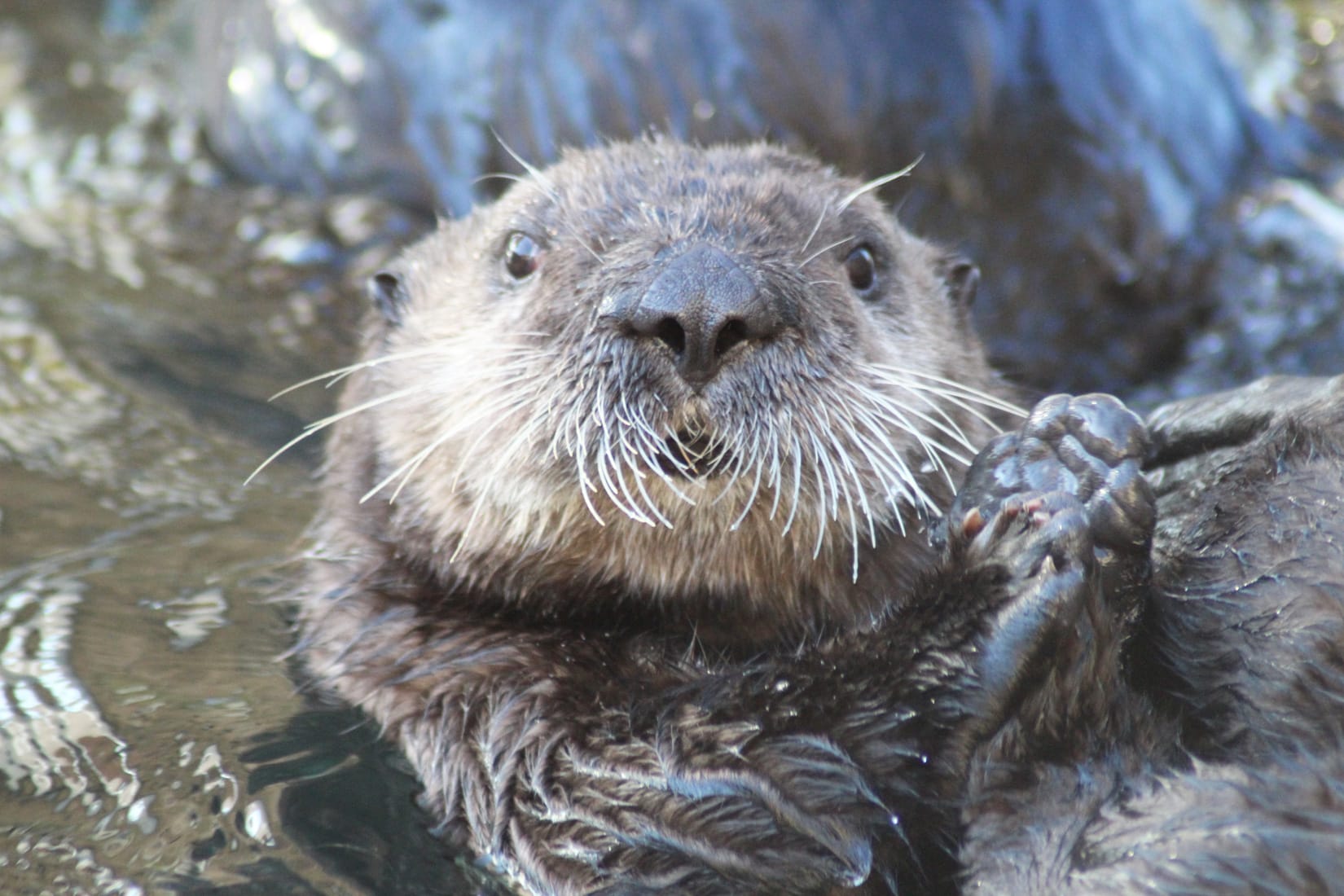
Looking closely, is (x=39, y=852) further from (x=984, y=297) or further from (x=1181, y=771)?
(x=984, y=297)

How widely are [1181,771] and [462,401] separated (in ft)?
5.39

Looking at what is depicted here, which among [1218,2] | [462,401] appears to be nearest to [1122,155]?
[1218,2]

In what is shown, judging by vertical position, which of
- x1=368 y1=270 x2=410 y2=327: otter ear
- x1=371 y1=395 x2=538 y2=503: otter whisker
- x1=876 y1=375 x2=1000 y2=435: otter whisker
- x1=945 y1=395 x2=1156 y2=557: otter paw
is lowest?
x1=945 y1=395 x2=1156 y2=557: otter paw

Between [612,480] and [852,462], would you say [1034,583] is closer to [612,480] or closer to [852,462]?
[852,462]

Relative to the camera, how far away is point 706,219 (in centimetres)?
307

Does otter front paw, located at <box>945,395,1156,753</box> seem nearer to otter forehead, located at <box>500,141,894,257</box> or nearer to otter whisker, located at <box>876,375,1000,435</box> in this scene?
otter whisker, located at <box>876,375,1000,435</box>

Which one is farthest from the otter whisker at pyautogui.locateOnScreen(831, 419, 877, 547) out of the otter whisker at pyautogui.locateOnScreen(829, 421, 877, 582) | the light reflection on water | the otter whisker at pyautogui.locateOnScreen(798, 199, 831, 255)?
the light reflection on water

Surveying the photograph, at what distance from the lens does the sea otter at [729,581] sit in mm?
2732

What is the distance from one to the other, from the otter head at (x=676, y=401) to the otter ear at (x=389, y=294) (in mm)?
243

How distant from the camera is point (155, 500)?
184 inches

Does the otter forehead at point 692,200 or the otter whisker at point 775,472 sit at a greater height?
the otter forehead at point 692,200

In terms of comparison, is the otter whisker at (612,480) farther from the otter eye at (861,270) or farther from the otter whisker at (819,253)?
the otter eye at (861,270)

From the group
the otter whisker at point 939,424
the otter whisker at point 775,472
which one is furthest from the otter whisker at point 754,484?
the otter whisker at point 939,424

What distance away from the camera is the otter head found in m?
2.75
